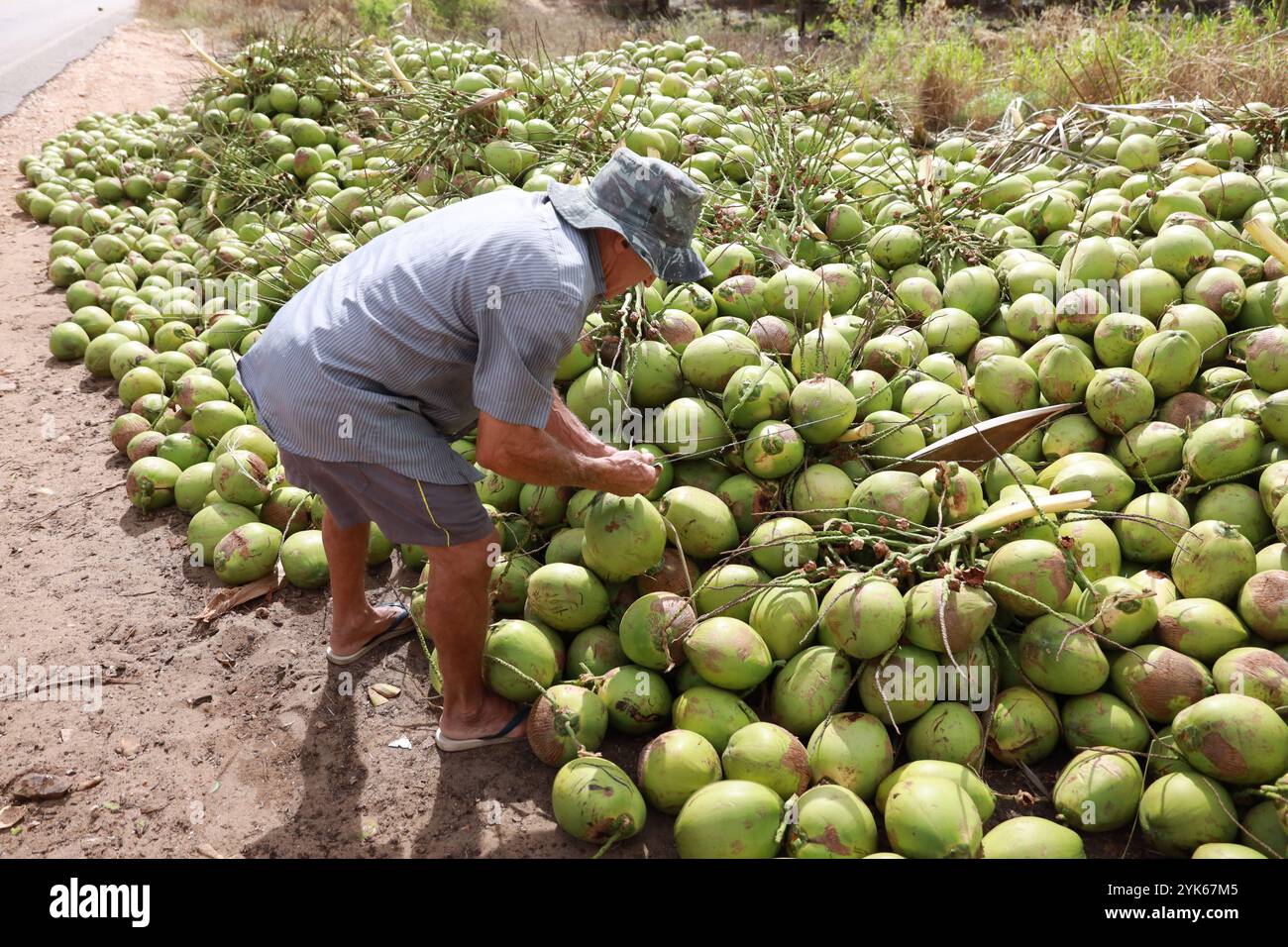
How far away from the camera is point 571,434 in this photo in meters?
2.56

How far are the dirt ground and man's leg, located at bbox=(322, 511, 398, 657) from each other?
0.31 feet

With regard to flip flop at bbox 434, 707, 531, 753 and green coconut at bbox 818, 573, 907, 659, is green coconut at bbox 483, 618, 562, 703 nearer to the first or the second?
flip flop at bbox 434, 707, 531, 753

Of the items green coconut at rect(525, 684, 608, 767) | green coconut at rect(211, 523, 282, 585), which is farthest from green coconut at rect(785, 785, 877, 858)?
green coconut at rect(211, 523, 282, 585)

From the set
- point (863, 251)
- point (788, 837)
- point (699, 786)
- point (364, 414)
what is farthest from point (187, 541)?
point (863, 251)

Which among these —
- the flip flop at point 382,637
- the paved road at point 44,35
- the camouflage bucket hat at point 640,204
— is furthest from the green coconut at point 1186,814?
the paved road at point 44,35

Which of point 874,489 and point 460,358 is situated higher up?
point 460,358

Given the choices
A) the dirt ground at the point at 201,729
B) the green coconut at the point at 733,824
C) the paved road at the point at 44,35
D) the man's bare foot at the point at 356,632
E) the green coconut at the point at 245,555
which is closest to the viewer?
the green coconut at the point at 733,824

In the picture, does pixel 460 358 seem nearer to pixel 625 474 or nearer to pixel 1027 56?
pixel 625 474

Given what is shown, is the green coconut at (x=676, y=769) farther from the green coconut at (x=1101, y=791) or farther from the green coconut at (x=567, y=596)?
the green coconut at (x=1101, y=791)

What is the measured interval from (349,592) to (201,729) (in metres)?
0.59

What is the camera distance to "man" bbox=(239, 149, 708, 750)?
2125 millimetres

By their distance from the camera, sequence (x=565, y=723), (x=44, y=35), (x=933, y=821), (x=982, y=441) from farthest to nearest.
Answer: (x=44, y=35) → (x=982, y=441) → (x=565, y=723) → (x=933, y=821)

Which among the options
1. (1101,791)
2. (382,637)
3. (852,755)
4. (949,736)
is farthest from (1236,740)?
(382,637)

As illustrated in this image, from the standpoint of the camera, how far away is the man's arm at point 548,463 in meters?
2.15
